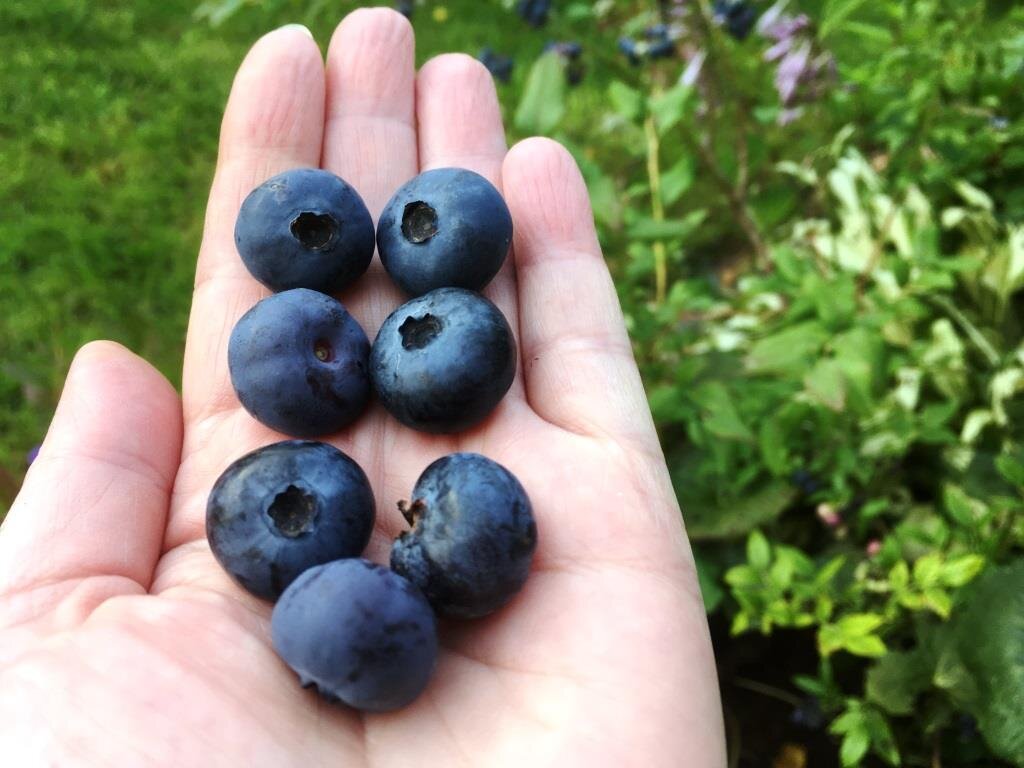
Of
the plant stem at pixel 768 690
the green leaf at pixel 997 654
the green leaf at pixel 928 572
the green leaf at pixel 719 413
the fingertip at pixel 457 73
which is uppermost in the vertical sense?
the fingertip at pixel 457 73

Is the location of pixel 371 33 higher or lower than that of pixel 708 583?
higher

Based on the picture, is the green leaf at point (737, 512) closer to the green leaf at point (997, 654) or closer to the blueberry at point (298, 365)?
the green leaf at point (997, 654)

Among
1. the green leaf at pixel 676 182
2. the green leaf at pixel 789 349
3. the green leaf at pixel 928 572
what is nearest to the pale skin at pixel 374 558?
the green leaf at pixel 789 349

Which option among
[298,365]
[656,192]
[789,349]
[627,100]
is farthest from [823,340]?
[298,365]

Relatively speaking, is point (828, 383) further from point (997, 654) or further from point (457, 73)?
point (457, 73)

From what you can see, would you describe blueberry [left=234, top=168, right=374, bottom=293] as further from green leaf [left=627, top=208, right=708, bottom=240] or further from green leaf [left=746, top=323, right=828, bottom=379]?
green leaf [left=746, top=323, right=828, bottom=379]

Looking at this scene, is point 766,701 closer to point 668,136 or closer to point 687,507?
point 687,507
